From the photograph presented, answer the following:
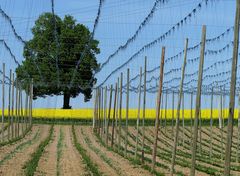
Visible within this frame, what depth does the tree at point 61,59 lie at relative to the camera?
8050cm

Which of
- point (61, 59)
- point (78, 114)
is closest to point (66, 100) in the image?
point (61, 59)

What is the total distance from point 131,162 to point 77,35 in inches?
2358

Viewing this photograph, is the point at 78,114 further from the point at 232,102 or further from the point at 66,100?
the point at 232,102

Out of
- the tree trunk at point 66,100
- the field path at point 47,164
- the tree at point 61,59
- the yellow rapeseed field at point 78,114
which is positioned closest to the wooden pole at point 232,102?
the field path at point 47,164

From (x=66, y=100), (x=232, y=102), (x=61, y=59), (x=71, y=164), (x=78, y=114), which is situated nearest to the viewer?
(x=232, y=102)

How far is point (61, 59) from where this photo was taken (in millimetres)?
81625

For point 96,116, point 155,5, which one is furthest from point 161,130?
point 155,5

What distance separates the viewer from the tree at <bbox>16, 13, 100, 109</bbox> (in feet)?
264

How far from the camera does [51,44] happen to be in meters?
84.4

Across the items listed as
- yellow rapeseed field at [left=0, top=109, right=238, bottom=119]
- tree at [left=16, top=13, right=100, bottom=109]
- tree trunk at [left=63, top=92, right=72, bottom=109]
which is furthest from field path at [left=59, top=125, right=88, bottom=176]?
tree trunk at [left=63, top=92, right=72, bottom=109]

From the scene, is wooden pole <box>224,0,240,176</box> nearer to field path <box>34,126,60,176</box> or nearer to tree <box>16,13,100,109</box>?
field path <box>34,126,60,176</box>

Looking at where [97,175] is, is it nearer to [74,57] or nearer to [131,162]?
[131,162]

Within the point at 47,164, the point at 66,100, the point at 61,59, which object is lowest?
the point at 47,164

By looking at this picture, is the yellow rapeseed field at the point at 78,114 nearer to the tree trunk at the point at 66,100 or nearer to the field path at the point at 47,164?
the tree trunk at the point at 66,100
